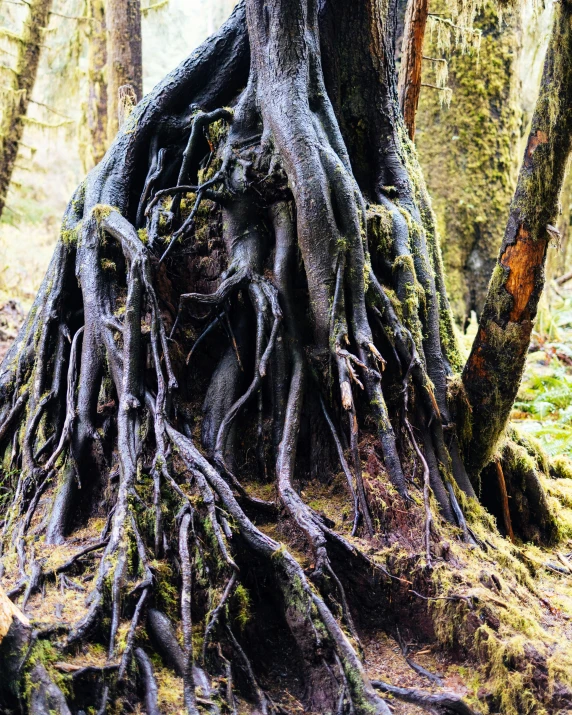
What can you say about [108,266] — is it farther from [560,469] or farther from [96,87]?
[96,87]

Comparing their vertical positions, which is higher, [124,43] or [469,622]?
[124,43]

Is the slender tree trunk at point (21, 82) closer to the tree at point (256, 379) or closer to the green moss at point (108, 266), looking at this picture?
the tree at point (256, 379)

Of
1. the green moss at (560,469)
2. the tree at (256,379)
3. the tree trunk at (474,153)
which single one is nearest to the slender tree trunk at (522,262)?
the tree at (256,379)

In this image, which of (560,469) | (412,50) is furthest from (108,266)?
(560,469)

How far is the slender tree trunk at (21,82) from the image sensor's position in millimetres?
10375

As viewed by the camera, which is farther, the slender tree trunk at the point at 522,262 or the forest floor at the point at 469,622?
the slender tree trunk at the point at 522,262

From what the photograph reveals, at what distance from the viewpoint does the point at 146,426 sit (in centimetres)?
348

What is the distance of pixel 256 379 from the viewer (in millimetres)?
3613

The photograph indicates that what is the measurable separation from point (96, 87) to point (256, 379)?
1010cm

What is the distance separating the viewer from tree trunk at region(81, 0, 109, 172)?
11.3 metres

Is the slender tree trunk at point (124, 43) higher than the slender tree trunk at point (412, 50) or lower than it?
higher

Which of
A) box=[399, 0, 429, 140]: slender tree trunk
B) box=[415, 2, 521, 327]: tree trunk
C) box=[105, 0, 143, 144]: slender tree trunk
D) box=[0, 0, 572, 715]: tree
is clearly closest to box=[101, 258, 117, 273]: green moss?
box=[0, 0, 572, 715]: tree

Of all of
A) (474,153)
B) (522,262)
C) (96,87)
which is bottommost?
(522,262)

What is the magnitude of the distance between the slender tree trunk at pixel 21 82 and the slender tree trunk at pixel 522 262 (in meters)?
9.60
